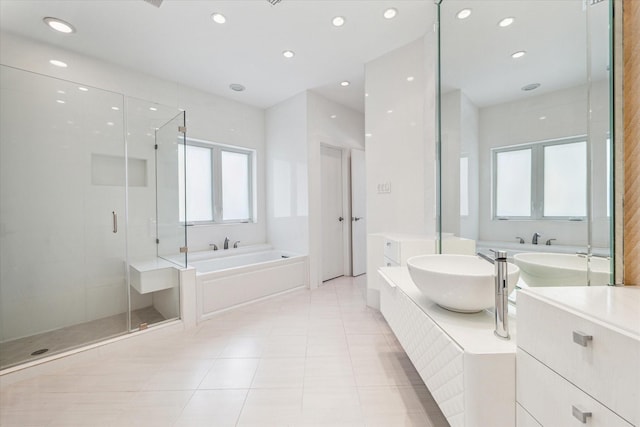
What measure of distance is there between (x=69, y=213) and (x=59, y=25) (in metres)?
1.63

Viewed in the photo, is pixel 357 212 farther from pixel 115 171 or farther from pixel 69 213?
pixel 69 213

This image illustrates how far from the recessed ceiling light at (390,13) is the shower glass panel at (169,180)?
2311mm

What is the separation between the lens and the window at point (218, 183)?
11.2 ft

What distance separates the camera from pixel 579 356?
25.1 inches

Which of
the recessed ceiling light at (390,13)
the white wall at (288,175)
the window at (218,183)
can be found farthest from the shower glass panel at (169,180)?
the recessed ceiling light at (390,13)

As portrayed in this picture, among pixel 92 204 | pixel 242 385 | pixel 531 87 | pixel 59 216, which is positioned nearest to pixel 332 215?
pixel 242 385

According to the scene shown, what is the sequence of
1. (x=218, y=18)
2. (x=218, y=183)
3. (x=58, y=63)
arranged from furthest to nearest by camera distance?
(x=218, y=183)
(x=58, y=63)
(x=218, y=18)

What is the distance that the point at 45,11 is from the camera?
76.1 inches

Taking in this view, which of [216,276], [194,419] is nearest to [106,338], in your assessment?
[216,276]

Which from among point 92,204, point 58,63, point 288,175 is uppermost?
point 58,63

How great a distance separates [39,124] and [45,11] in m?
0.94

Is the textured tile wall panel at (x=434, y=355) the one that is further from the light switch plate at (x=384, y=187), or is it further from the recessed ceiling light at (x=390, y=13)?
the recessed ceiling light at (x=390, y=13)

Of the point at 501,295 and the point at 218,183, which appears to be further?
the point at 218,183

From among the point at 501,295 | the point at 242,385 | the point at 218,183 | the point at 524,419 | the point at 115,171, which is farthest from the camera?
the point at 218,183
